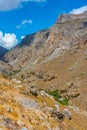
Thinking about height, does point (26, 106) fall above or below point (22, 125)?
above

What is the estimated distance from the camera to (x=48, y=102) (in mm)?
35219

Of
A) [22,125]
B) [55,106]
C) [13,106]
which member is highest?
[55,106]

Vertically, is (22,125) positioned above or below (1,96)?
A: below

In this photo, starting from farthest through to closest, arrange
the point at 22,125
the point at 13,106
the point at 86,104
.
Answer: the point at 86,104 → the point at 13,106 → the point at 22,125

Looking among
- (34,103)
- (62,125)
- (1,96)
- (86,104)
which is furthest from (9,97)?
(86,104)

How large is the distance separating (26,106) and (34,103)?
58.6 inches

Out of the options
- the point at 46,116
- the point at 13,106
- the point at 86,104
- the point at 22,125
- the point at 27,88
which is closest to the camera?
the point at 22,125

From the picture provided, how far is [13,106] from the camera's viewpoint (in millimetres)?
28281

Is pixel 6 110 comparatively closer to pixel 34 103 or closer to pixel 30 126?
pixel 30 126

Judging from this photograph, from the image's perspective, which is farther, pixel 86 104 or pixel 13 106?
pixel 86 104

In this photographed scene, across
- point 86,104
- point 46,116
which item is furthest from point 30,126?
point 86,104

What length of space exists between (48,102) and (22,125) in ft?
30.8

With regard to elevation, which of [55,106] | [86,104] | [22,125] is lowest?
[22,125]

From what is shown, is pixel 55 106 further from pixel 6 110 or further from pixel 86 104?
pixel 86 104
